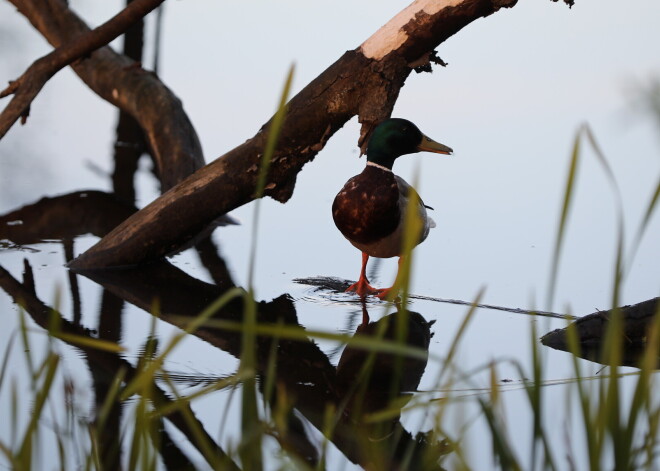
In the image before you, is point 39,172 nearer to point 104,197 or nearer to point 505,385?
point 104,197

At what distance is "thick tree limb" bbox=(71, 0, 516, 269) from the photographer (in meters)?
3.06

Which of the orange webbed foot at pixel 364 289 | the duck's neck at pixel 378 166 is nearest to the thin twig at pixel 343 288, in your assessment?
the orange webbed foot at pixel 364 289

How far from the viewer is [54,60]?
3.95 m

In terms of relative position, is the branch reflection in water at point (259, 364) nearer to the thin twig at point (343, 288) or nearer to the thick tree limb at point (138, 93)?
the thin twig at point (343, 288)

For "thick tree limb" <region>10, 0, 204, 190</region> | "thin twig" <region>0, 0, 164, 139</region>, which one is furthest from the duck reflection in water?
"thick tree limb" <region>10, 0, 204, 190</region>

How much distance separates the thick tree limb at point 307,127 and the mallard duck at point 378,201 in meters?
0.09

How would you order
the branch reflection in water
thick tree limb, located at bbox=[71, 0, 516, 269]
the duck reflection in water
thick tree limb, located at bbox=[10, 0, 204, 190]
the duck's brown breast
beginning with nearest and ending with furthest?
the branch reflection in water → the duck reflection in water → thick tree limb, located at bbox=[71, 0, 516, 269] → the duck's brown breast → thick tree limb, located at bbox=[10, 0, 204, 190]

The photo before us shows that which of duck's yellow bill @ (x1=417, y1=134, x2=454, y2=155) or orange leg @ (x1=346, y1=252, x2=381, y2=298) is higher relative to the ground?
duck's yellow bill @ (x1=417, y1=134, x2=454, y2=155)

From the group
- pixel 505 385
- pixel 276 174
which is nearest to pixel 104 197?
pixel 276 174

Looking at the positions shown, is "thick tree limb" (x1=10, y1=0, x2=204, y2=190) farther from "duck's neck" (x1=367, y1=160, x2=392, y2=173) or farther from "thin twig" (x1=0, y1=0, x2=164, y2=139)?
"duck's neck" (x1=367, y1=160, x2=392, y2=173)

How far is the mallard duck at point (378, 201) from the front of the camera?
3162 mm

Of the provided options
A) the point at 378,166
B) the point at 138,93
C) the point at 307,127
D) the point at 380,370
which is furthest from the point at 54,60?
the point at 380,370

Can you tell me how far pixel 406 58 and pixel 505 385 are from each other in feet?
3.57

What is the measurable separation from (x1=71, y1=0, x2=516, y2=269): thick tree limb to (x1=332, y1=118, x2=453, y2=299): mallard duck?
87 millimetres
